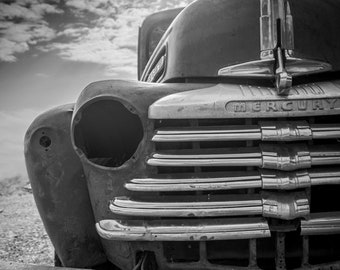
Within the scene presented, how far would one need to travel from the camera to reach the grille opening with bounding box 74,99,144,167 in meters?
1.59

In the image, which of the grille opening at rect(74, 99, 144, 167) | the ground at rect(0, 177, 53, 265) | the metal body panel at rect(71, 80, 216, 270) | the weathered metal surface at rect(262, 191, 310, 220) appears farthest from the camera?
the ground at rect(0, 177, 53, 265)

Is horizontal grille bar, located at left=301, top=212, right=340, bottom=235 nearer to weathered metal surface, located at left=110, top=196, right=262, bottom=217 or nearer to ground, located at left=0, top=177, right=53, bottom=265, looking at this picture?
weathered metal surface, located at left=110, top=196, right=262, bottom=217

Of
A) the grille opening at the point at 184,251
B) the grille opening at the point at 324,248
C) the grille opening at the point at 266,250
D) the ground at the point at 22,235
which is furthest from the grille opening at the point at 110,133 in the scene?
the ground at the point at 22,235

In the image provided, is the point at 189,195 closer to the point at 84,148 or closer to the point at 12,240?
the point at 84,148

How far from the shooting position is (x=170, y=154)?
56.2 inches

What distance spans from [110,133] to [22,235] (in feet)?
9.83

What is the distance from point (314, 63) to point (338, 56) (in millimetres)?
218

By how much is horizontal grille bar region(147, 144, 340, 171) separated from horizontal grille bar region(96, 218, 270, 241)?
26 cm

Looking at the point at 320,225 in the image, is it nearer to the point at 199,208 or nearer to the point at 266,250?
the point at 266,250

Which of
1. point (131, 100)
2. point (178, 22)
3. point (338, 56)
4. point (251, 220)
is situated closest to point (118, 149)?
point (131, 100)

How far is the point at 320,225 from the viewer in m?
1.42

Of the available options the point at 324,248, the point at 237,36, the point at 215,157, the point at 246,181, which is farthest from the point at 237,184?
the point at 237,36

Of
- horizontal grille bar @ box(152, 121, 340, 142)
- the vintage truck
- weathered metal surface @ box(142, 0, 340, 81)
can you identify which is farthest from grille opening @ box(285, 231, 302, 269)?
weathered metal surface @ box(142, 0, 340, 81)

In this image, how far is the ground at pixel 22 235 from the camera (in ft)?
10.6
